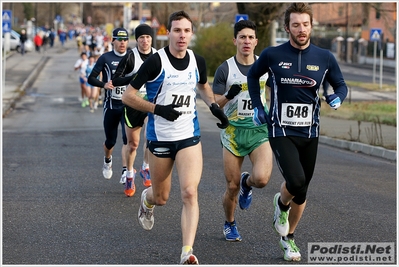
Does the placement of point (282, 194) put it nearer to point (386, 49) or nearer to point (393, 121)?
point (393, 121)

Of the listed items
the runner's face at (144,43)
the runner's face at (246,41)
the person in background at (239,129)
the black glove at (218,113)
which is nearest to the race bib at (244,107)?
the person in background at (239,129)

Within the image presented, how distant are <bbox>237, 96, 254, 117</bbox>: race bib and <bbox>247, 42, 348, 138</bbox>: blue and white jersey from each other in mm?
822

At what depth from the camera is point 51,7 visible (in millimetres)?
117812

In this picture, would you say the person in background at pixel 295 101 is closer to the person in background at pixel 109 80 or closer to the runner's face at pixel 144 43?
the runner's face at pixel 144 43

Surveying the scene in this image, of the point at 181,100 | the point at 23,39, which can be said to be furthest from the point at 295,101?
the point at 23,39

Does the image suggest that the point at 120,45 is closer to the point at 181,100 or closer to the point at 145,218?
the point at 145,218

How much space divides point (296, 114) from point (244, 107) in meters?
1.07

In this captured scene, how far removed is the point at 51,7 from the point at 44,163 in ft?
349

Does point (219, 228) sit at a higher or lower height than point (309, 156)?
lower

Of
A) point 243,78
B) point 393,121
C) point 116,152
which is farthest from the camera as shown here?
point 393,121

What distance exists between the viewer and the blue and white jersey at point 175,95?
23.4 ft

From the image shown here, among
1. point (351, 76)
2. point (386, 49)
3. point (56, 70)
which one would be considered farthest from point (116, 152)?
point (386, 49)

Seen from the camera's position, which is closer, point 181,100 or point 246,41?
point 181,100

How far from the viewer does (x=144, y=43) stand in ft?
34.3
